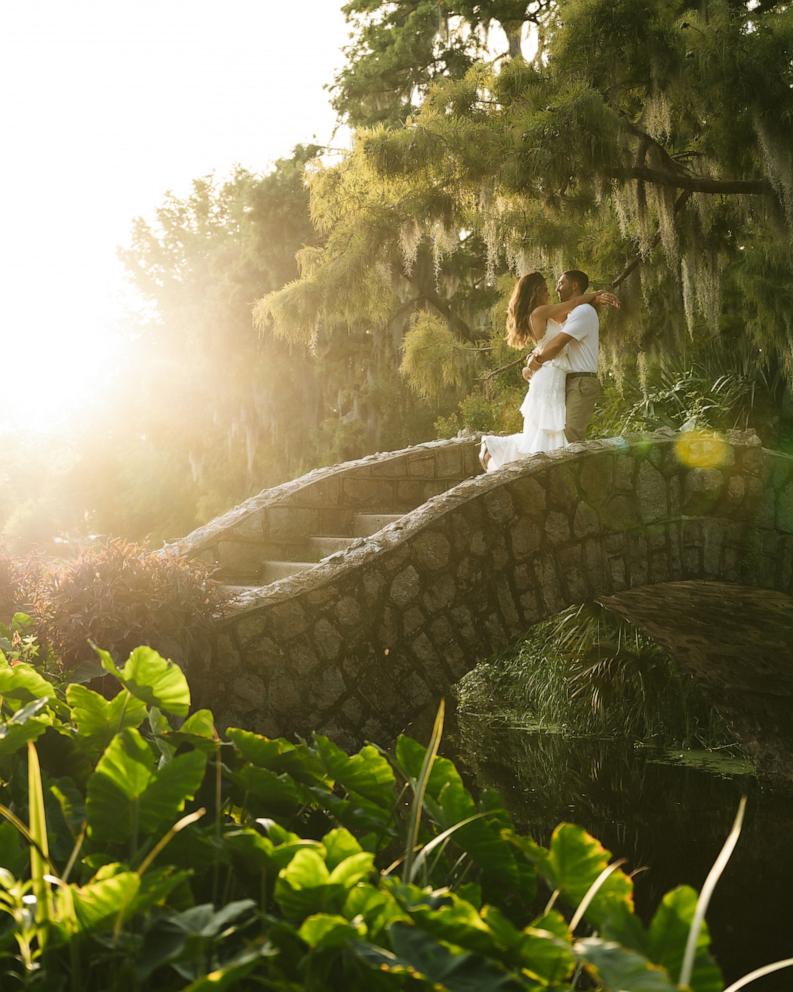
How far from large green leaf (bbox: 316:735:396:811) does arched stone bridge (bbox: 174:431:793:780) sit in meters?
3.05

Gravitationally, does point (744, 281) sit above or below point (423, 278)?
below

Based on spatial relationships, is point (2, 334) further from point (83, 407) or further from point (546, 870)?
point (546, 870)

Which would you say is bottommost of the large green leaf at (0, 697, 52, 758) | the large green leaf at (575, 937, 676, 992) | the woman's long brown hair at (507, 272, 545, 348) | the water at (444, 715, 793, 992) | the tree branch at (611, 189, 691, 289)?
the water at (444, 715, 793, 992)

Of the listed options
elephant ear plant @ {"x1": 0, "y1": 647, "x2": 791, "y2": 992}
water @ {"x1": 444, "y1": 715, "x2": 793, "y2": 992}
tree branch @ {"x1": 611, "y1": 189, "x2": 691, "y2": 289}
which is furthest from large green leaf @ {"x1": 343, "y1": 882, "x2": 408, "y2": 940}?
tree branch @ {"x1": 611, "y1": 189, "x2": 691, "y2": 289}

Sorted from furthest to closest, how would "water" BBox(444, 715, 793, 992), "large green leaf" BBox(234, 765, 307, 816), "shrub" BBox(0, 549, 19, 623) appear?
"water" BBox(444, 715, 793, 992)
"shrub" BBox(0, 549, 19, 623)
"large green leaf" BBox(234, 765, 307, 816)

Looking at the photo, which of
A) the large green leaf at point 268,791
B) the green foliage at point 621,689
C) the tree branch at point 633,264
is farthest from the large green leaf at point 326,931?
the green foliage at point 621,689

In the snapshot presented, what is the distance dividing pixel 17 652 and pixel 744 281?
666 cm

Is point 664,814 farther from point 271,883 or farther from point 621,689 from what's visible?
point 271,883

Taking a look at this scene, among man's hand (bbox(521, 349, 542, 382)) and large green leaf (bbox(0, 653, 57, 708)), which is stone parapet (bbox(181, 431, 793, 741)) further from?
large green leaf (bbox(0, 653, 57, 708))

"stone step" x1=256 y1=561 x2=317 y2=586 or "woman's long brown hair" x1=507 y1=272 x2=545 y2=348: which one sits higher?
"woman's long brown hair" x1=507 y1=272 x2=545 y2=348

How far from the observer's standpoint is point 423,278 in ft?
57.3

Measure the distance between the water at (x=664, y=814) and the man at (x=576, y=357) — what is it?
2.60 m

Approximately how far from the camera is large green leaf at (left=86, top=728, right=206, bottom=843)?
1.47 metres

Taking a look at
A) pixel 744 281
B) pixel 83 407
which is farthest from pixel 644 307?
pixel 83 407
